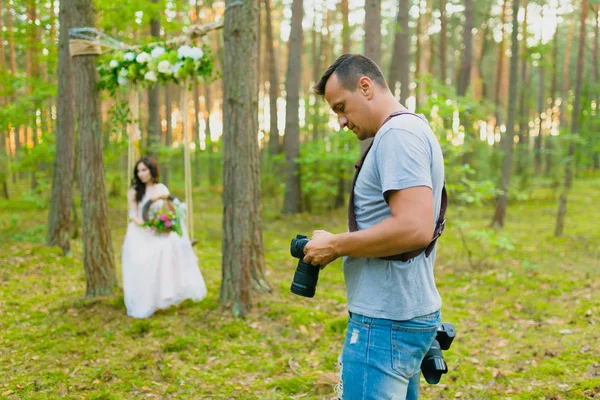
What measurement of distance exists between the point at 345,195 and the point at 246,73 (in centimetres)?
1081

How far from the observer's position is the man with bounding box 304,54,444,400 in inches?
68.1

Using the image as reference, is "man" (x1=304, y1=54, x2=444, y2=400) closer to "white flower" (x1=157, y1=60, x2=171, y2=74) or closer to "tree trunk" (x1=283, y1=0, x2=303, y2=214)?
"white flower" (x1=157, y1=60, x2=171, y2=74)

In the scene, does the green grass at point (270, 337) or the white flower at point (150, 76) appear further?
the white flower at point (150, 76)

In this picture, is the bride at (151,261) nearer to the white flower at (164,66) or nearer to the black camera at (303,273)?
the white flower at (164,66)

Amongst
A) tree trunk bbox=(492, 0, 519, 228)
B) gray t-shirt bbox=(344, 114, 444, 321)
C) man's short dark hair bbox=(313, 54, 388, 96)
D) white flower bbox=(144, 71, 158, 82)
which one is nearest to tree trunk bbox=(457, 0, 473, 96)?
tree trunk bbox=(492, 0, 519, 228)

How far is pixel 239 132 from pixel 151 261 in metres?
1.83

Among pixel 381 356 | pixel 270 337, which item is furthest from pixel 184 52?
pixel 381 356

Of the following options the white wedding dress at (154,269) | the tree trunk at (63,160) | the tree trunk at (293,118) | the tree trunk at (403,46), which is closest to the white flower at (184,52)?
the white wedding dress at (154,269)

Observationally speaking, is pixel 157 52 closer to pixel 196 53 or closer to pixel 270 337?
pixel 196 53

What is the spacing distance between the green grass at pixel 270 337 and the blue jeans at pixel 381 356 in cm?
233

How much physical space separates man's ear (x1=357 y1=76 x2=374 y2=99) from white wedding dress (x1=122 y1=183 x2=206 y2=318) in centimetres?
447

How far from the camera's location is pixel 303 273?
6.73ft

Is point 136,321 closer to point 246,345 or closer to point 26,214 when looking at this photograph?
point 246,345

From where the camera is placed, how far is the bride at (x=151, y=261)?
5750 millimetres
